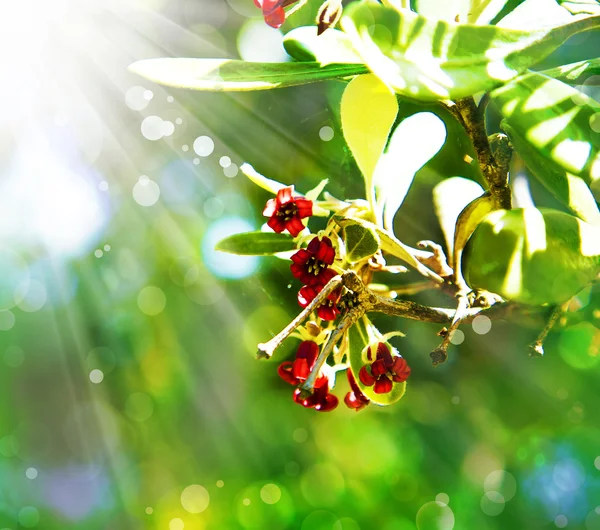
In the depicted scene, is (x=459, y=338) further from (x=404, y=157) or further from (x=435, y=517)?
(x=435, y=517)

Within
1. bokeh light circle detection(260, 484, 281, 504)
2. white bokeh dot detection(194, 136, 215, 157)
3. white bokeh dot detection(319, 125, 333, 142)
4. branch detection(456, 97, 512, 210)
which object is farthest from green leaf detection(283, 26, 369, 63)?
bokeh light circle detection(260, 484, 281, 504)

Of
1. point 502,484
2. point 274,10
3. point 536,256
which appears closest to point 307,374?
point 536,256

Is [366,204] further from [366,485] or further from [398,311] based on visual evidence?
[366,485]

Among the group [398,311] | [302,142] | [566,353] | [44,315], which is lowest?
[44,315]

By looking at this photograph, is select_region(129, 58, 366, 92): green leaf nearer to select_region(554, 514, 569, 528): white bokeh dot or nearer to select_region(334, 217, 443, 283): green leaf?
select_region(334, 217, 443, 283): green leaf

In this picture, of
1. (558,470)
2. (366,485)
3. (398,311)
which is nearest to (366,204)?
(398,311)

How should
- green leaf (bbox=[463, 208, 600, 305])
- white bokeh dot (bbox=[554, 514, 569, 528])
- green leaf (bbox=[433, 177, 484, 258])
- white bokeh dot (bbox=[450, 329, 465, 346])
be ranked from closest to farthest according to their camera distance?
green leaf (bbox=[463, 208, 600, 305])
green leaf (bbox=[433, 177, 484, 258])
white bokeh dot (bbox=[450, 329, 465, 346])
white bokeh dot (bbox=[554, 514, 569, 528])
